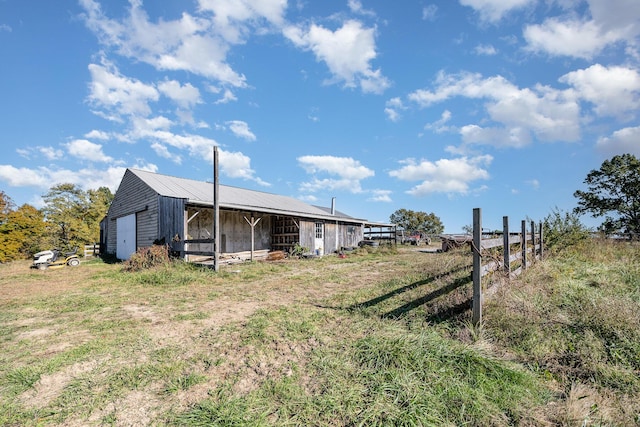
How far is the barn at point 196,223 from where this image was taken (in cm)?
1347

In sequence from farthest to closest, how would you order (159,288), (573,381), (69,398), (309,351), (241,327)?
(159,288) → (241,327) → (309,351) → (573,381) → (69,398)

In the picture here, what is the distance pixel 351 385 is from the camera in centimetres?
295

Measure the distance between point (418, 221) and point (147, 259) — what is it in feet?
152

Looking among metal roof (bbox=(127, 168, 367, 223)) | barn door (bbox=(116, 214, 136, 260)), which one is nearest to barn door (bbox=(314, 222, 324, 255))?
metal roof (bbox=(127, 168, 367, 223))

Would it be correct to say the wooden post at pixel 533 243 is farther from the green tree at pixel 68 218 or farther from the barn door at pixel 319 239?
the green tree at pixel 68 218

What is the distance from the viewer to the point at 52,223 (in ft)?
76.1

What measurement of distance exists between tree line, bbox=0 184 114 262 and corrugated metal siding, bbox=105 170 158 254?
19.6 feet

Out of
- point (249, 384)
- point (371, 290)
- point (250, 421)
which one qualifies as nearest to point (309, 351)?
point (249, 384)

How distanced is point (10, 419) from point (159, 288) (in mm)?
6126

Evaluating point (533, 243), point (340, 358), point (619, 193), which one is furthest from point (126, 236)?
point (619, 193)

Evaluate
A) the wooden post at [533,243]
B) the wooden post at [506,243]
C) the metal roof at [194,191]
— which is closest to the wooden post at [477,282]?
the wooden post at [506,243]

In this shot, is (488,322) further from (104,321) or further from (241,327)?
(104,321)

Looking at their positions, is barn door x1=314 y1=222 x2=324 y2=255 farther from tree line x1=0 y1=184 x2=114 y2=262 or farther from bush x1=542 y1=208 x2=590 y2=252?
tree line x1=0 y1=184 x2=114 y2=262

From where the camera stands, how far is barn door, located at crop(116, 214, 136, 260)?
16.2 metres
